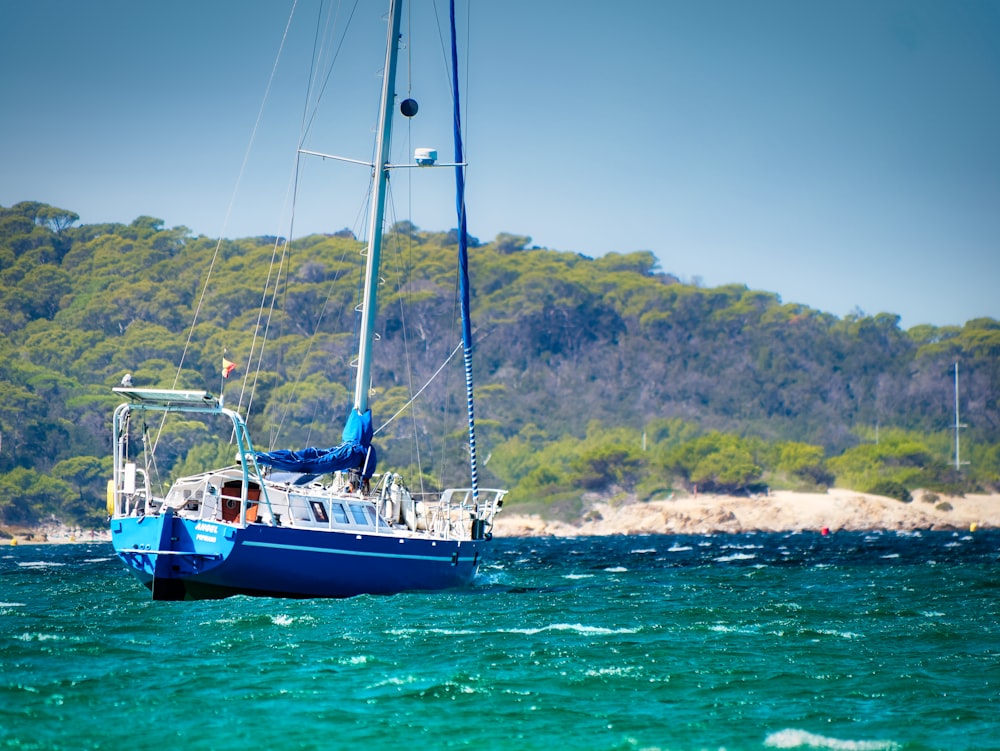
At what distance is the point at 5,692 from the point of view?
70.6 ft

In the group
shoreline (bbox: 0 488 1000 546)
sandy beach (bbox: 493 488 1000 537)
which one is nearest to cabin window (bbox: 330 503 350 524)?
shoreline (bbox: 0 488 1000 546)

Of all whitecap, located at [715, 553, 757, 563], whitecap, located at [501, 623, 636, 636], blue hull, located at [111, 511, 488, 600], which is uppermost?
blue hull, located at [111, 511, 488, 600]

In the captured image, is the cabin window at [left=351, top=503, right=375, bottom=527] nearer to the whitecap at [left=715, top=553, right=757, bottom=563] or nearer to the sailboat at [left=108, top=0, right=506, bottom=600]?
the sailboat at [left=108, top=0, right=506, bottom=600]

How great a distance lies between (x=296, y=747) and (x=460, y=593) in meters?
22.1

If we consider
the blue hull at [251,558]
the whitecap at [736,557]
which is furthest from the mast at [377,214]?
the whitecap at [736,557]

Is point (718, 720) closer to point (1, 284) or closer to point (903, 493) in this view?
point (903, 493)

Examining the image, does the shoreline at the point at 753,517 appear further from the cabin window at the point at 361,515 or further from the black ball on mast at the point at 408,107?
the cabin window at the point at 361,515

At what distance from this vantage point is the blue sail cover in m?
37.5

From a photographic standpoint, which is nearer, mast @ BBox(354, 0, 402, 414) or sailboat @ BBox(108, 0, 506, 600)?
sailboat @ BBox(108, 0, 506, 600)

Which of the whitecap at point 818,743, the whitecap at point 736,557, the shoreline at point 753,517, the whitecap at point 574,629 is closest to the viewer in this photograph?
the whitecap at point 818,743

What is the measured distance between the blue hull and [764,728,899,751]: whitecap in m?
17.9

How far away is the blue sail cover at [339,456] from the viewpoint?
→ 37531 millimetres

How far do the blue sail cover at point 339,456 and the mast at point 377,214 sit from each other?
669 mm

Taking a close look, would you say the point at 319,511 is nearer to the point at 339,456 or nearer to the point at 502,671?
the point at 339,456
